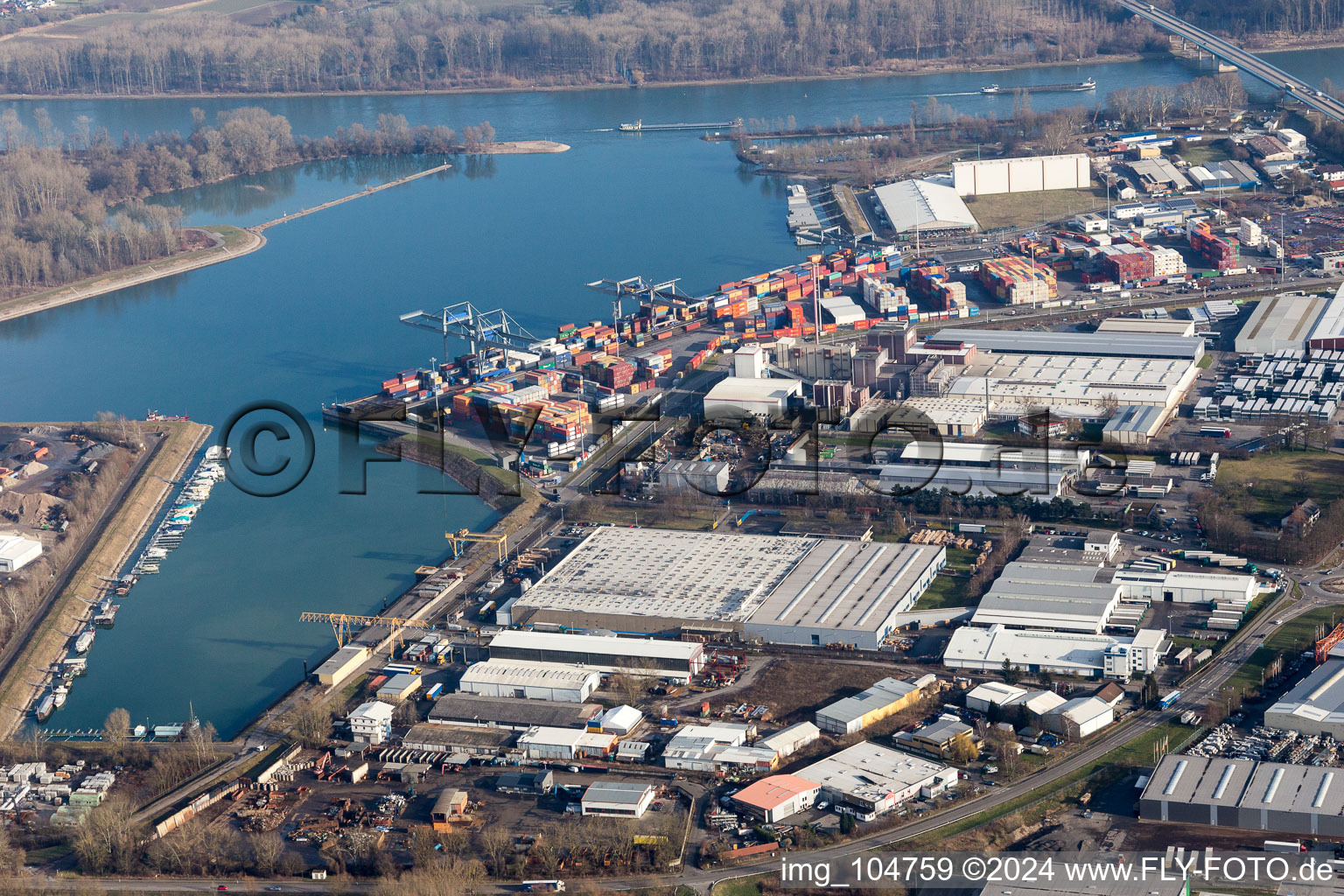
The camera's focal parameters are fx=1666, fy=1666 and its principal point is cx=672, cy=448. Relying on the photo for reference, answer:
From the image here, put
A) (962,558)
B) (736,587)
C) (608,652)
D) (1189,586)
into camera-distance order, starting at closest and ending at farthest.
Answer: (608,652), (1189,586), (736,587), (962,558)

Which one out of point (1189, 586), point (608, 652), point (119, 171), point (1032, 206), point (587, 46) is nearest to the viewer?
point (608, 652)

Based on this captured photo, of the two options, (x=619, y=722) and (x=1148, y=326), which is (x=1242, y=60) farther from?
(x=619, y=722)

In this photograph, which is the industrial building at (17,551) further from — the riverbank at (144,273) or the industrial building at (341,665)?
the riverbank at (144,273)

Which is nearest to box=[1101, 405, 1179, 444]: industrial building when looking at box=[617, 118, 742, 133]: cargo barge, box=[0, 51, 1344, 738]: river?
box=[0, 51, 1344, 738]: river

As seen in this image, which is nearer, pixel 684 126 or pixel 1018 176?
pixel 1018 176

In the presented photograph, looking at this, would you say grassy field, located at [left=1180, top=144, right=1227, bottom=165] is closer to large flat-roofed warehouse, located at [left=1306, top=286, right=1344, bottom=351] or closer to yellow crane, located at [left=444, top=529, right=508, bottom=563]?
large flat-roofed warehouse, located at [left=1306, top=286, right=1344, bottom=351]

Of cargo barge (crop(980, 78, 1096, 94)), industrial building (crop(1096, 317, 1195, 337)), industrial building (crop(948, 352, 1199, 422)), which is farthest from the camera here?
cargo barge (crop(980, 78, 1096, 94))

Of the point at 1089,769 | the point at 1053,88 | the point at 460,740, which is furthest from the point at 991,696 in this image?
the point at 1053,88

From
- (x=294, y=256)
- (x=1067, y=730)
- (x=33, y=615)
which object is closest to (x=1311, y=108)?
(x=294, y=256)
